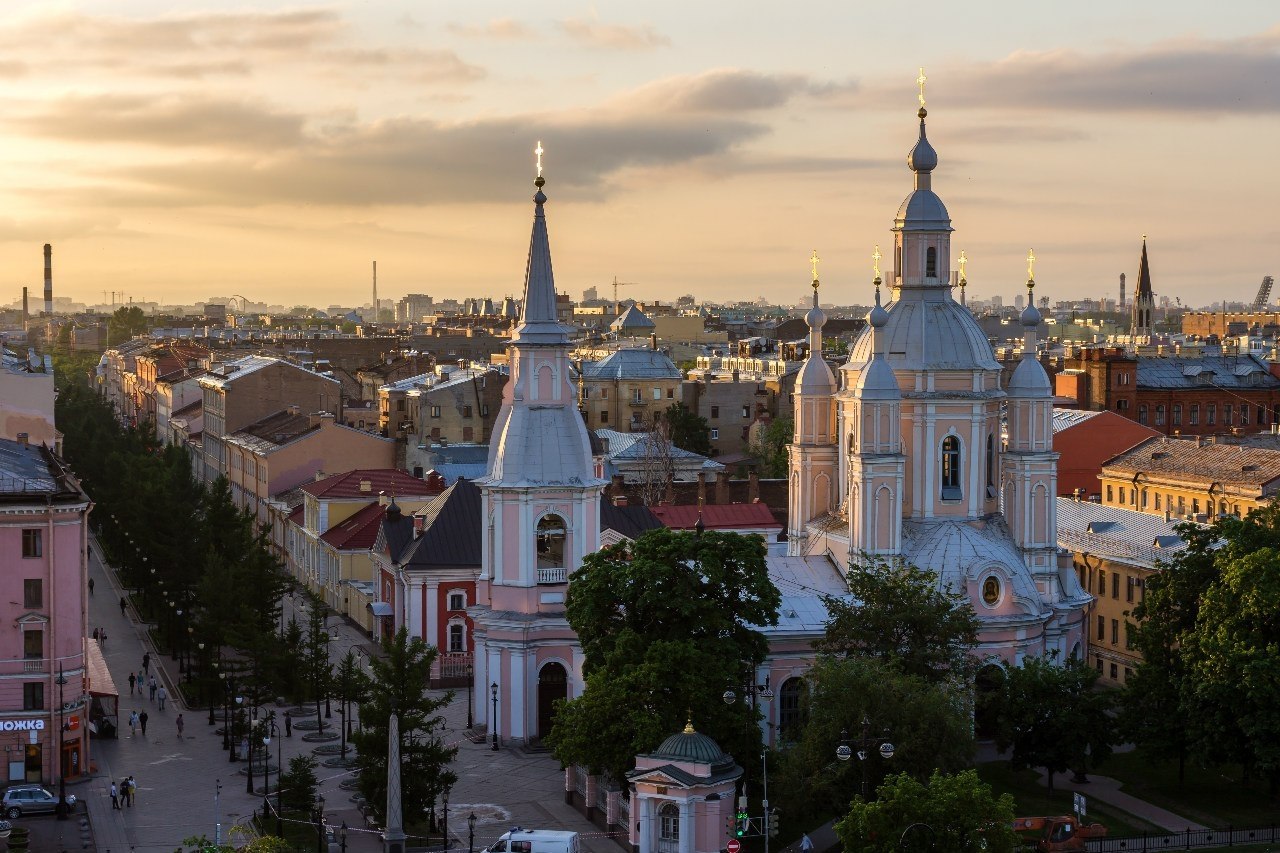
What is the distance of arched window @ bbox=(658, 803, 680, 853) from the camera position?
5141cm

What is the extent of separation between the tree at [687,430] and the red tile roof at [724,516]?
44.7 m

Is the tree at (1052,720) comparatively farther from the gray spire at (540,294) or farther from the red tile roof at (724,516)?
the red tile roof at (724,516)

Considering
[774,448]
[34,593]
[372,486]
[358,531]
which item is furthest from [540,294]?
[774,448]

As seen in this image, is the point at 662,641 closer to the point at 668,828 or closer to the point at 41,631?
the point at 668,828

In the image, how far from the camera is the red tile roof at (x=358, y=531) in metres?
89.4

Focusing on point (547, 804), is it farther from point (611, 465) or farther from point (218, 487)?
point (611, 465)

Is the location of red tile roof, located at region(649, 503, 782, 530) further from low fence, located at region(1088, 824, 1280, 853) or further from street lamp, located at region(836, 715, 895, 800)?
street lamp, located at region(836, 715, 895, 800)

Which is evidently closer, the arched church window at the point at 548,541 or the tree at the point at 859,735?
the tree at the point at 859,735

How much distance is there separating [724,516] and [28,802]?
3904cm

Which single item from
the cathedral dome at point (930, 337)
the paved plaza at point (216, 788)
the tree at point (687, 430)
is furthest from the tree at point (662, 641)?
the tree at point (687, 430)

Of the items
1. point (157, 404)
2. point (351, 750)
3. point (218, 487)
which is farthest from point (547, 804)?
point (157, 404)

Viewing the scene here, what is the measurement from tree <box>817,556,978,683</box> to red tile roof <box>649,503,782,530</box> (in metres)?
28.0

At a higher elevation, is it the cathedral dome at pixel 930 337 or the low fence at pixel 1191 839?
the cathedral dome at pixel 930 337

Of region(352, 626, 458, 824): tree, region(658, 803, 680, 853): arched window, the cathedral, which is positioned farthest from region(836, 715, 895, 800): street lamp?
the cathedral
